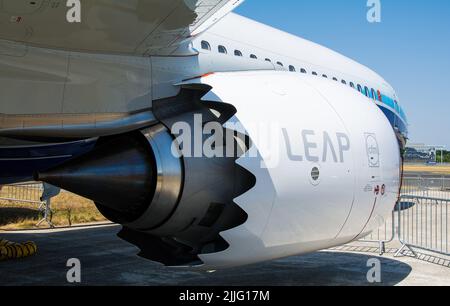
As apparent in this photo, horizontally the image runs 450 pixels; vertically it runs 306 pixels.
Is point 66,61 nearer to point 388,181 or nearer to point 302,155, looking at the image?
point 302,155

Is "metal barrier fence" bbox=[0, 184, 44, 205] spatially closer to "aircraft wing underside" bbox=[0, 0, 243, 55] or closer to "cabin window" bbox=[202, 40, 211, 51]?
"cabin window" bbox=[202, 40, 211, 51]

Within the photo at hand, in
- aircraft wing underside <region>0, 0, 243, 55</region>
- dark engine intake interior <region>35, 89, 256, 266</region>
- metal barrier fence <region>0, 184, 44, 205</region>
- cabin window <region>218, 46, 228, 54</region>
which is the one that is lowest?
metal barrier fence <region>0, 184, 44, 205</region>

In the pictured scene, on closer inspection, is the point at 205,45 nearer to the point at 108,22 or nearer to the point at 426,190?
the point at 108,22

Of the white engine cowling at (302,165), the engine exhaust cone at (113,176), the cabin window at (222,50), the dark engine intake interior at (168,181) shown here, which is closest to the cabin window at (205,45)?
the cabin window at (222,50)

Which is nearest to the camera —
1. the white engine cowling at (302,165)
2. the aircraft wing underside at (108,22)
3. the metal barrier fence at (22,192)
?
the aircraft wing underside at (108,22)

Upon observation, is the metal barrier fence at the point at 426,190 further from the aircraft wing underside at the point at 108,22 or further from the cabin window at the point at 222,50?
the aircraft wing underside at the point at 108,22

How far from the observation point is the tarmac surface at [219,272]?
20.1 feet

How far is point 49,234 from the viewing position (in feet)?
33.7

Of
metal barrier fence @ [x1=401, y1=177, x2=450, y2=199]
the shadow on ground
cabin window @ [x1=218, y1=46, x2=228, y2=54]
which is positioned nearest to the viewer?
cabin window @ [x1=218, y1=46, x2=228, y2=54]

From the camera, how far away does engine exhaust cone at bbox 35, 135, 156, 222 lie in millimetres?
4266

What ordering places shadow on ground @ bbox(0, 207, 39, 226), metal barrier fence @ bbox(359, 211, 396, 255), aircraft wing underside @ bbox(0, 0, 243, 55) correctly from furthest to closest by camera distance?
shadow on ground @ bbox(0, 207, 39, 226), metal barrier fence @ bbox(359, 211, 396, 255), aircraft wing underside @ bbox(0, 0, 243, 55)

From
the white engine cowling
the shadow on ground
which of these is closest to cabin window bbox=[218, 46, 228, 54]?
the white engine cowling

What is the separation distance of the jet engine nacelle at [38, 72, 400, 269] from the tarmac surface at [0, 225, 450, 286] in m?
1.36
